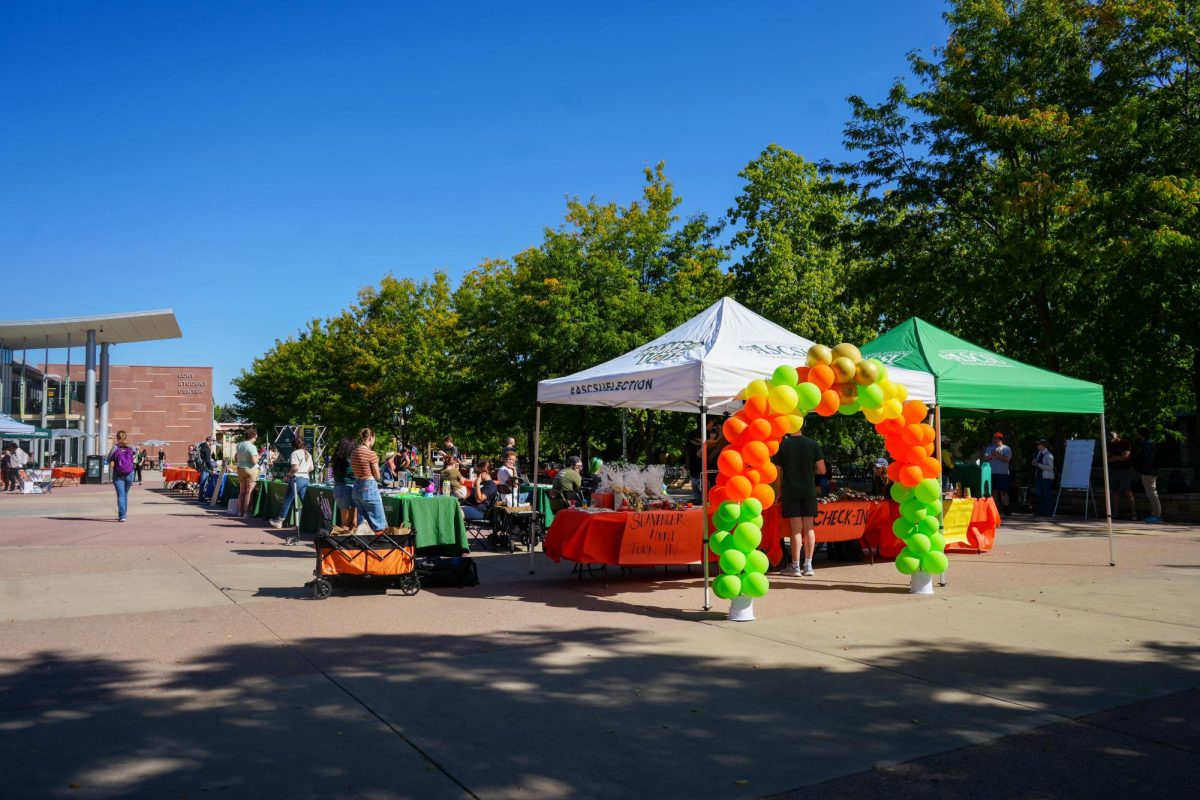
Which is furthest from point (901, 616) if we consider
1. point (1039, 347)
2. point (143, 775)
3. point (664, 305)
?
point (664, 305)

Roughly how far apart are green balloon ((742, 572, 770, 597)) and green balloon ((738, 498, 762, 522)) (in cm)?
48

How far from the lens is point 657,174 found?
33406mm

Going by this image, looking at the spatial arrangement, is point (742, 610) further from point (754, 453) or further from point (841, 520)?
point (841, 520)

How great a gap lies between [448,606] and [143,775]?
4500mm

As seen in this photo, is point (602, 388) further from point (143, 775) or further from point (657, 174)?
point (657, 174)

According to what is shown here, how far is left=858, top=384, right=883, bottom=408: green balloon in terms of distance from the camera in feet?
28.5

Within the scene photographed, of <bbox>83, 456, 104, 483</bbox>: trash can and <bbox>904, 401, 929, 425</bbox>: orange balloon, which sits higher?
<bbox>904, 401, 929, 425</bbox>: orange balloon

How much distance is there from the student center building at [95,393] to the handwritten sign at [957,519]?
3037 centimetres

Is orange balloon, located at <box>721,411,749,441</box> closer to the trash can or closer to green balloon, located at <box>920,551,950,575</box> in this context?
green balloon, located at <box>920,551,950,575</box>

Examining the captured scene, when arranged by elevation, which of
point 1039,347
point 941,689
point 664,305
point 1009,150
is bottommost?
point 941,689

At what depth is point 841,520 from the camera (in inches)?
456

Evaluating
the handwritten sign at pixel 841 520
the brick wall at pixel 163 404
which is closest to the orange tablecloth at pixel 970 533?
the handwritten sign at pixel 841 520

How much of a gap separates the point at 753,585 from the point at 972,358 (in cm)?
594

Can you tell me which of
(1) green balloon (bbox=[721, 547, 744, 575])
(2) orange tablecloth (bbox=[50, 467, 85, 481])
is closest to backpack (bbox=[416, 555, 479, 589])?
(1) green balloon (bbox=[721, 547, 744, 575])
